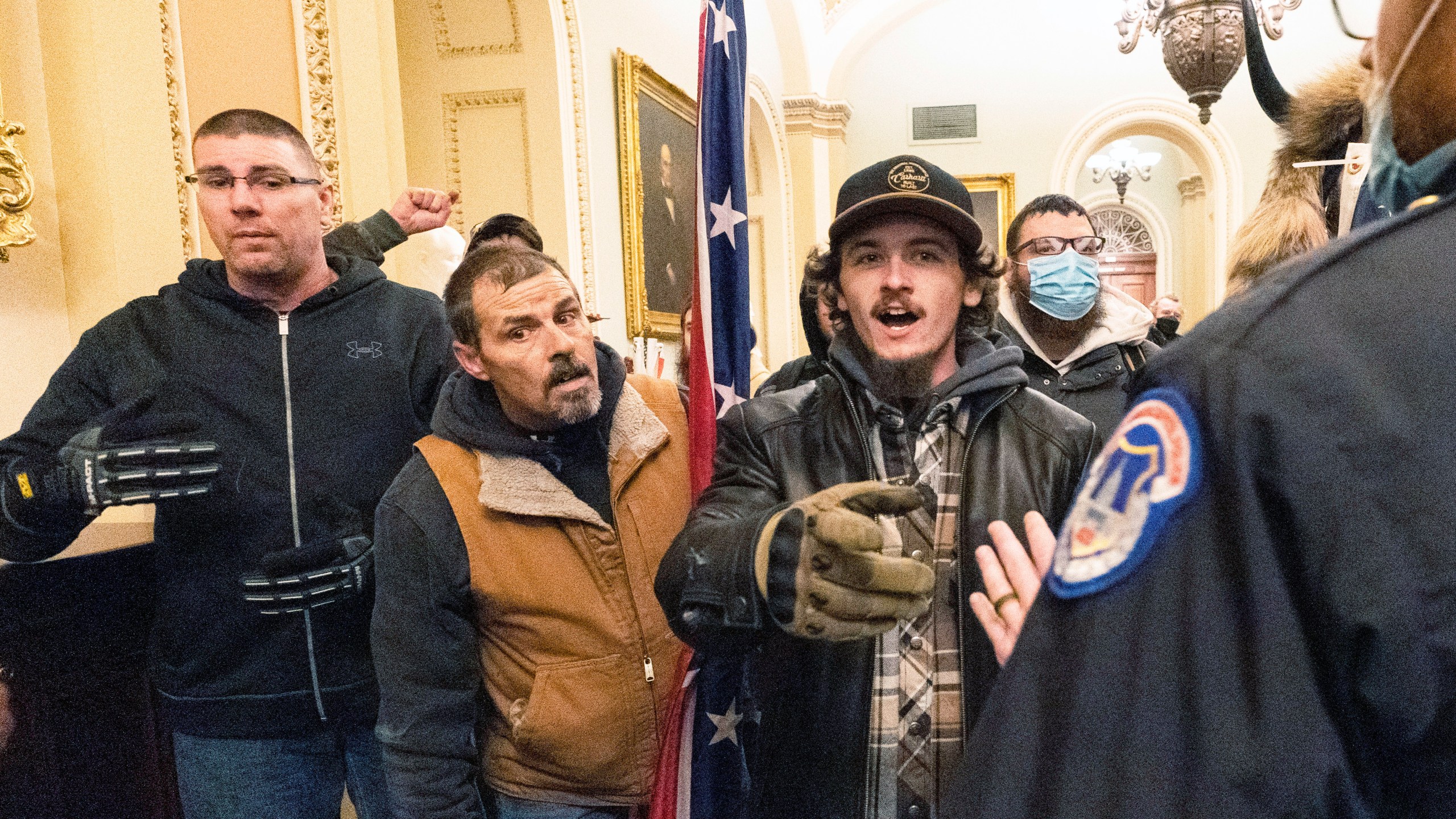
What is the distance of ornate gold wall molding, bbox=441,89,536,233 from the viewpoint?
4797 mm

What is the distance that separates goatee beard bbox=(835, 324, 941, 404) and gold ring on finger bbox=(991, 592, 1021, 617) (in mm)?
538

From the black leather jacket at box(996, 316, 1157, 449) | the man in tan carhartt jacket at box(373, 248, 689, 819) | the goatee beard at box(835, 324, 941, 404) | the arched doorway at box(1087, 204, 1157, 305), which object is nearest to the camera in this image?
the goatee beard at box(835, 324, 941, 404)

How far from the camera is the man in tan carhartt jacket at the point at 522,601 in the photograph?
5.08 feet

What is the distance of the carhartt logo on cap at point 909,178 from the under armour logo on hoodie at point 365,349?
1.25m

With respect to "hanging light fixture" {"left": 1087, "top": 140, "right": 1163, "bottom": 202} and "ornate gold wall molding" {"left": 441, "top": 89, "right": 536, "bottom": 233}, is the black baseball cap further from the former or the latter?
"hanging light fixture" {"left": 1087, "top": 140, "right": 1163, "bottom": 202}

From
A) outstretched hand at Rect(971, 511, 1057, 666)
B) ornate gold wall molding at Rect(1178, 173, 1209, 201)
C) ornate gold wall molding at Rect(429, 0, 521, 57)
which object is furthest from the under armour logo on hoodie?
ornate gold wall molding at Rect(1178, 173, 1209, 201)

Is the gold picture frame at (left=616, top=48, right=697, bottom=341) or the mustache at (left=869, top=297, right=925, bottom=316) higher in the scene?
the gold picture frame at (left=616, top=48, right=697, bottom=341)

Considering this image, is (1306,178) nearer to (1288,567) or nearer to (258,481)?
(1288,567)

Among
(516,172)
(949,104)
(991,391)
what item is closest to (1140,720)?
(991,391)

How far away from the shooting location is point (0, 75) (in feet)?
6.57

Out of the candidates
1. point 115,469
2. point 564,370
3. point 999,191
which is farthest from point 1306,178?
point 999,191

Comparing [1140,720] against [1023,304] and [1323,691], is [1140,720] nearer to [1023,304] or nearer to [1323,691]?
[1323,691]

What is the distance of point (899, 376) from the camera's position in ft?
4.71

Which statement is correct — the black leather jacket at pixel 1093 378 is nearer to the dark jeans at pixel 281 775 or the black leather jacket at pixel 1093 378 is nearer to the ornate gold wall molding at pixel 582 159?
the dark jeans at pixel 281 775
